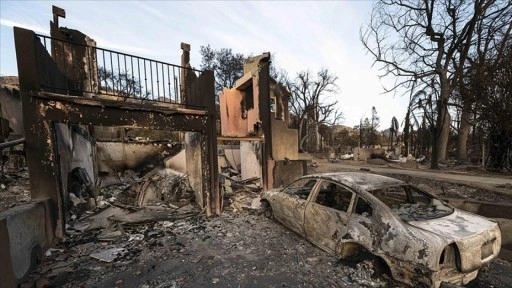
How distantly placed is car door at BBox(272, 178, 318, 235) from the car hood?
2007mm

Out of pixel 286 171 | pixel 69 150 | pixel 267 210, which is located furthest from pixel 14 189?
pixel 286 171

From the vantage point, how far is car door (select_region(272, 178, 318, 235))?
5125 millimetres

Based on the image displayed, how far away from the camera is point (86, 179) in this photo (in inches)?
299

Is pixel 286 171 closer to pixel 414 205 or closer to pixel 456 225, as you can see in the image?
pixel 414 205

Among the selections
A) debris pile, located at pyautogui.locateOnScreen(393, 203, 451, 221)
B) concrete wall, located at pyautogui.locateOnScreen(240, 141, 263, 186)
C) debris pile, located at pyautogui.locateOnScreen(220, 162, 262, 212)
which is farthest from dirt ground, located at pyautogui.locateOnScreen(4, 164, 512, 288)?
concrete wall, located at pyautogui.locateOnScreen(240, 141, 263, 186)

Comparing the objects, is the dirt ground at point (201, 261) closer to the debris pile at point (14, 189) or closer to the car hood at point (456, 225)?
the debris pile at point (14, 189)

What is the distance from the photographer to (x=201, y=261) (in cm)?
450

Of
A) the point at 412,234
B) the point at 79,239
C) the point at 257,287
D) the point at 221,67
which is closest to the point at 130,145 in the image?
the point at 79,239

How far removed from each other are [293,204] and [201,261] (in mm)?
2100

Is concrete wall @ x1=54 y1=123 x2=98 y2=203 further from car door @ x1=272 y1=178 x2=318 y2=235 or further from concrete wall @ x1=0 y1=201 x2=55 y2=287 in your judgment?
car door @ x1=272 y1=178 x2=318 y2=235

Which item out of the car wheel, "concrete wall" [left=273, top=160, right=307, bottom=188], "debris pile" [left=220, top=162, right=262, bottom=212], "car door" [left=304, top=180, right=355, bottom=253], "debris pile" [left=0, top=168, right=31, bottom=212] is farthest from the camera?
"concrete wall" [left=273, top=160, right=307, bottom=188]

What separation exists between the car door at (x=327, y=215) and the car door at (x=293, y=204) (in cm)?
20

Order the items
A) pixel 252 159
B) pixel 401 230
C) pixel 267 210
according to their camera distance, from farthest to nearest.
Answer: pixel 252 159 < pixel 267 210 < pixel 401 230

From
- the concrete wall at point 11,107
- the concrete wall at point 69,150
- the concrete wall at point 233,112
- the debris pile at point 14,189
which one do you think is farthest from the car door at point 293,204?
the concrete wall at point 11,107
